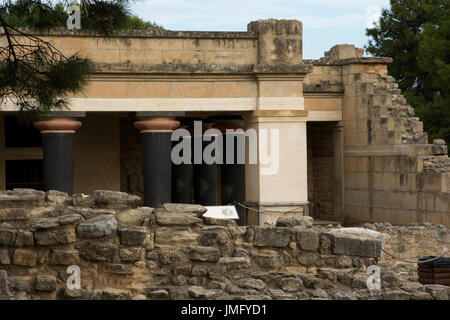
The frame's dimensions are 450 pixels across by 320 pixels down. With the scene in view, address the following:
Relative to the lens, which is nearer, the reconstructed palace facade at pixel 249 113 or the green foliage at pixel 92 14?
the green foliage at pixel 92 14

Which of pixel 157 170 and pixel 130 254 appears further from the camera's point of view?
Result: pixel 157 170

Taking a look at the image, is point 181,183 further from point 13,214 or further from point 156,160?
point 13,214

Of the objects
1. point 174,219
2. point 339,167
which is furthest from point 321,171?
point 174,219

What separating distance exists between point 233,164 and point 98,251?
10.1 metres

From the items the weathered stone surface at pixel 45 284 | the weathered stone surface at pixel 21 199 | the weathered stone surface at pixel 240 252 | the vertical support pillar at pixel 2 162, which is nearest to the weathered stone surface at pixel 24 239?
the weathered stone surface at pixel 45 284

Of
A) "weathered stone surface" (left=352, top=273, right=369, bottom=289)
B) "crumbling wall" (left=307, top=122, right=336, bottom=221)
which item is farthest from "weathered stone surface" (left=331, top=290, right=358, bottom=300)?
"crumbling wall" (left=307, top=122, right=336, bottom=221)

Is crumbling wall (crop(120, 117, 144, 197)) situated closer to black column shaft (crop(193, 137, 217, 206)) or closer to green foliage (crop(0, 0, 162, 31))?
black column shaft (crop(193, 137, 217, 206))

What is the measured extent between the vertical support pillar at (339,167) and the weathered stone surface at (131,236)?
12.1 meters

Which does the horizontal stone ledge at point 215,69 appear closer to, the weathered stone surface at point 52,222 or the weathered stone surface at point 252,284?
the weathered stone surface at point 52,222

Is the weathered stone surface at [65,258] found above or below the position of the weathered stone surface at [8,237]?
below

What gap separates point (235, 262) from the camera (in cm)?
820

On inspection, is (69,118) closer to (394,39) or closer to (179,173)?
(179,173)

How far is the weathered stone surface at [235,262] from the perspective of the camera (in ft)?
26.8
